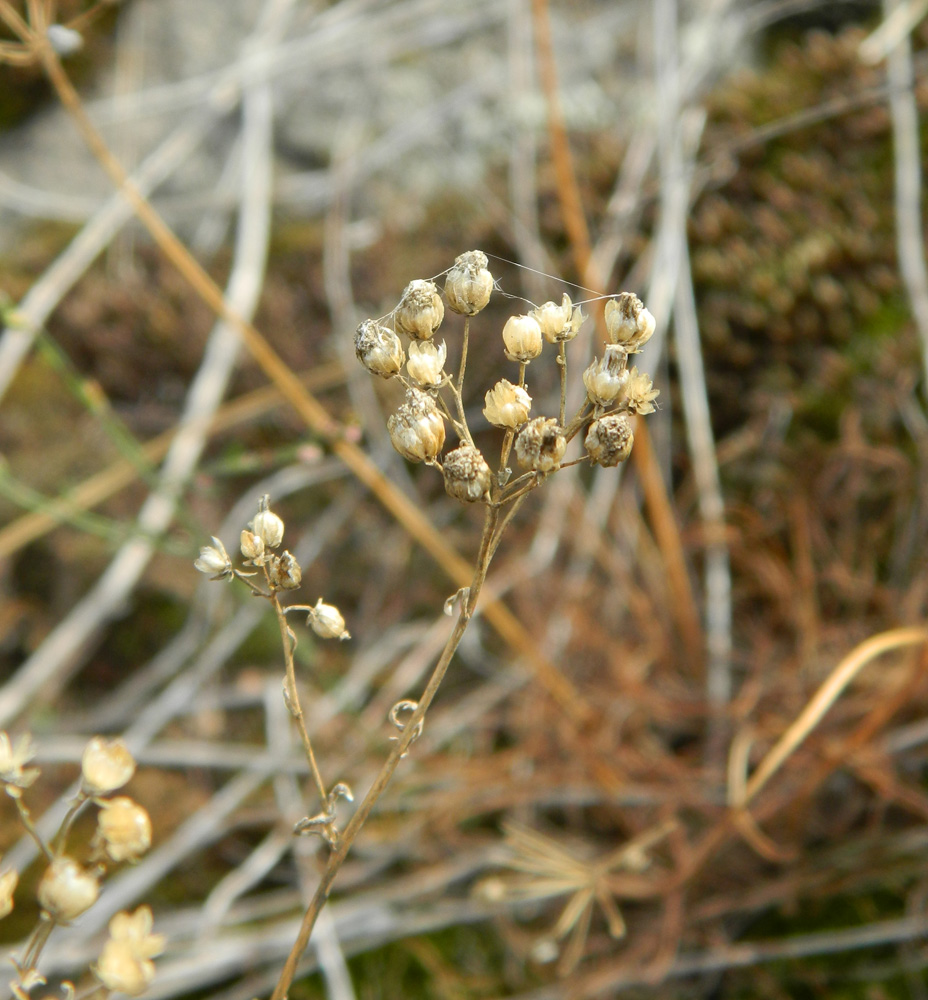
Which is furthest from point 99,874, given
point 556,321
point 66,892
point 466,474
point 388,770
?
point 556,321

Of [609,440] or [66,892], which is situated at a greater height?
[609,440]

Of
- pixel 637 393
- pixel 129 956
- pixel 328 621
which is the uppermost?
pixel 637 393

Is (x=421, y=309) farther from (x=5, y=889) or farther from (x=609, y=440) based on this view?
(x=5, y=889)

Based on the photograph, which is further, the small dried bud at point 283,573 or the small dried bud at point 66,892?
the small dried bud at point 283,573

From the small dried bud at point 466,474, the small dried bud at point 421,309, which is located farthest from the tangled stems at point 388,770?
the small dried bud at point 421,309

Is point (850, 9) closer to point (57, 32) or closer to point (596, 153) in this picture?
point (596, 153)

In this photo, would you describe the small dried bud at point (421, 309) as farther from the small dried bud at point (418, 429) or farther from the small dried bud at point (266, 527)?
the small dried bud at point (266, 527)

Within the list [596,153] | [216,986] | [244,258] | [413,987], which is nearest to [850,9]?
[596,153]
